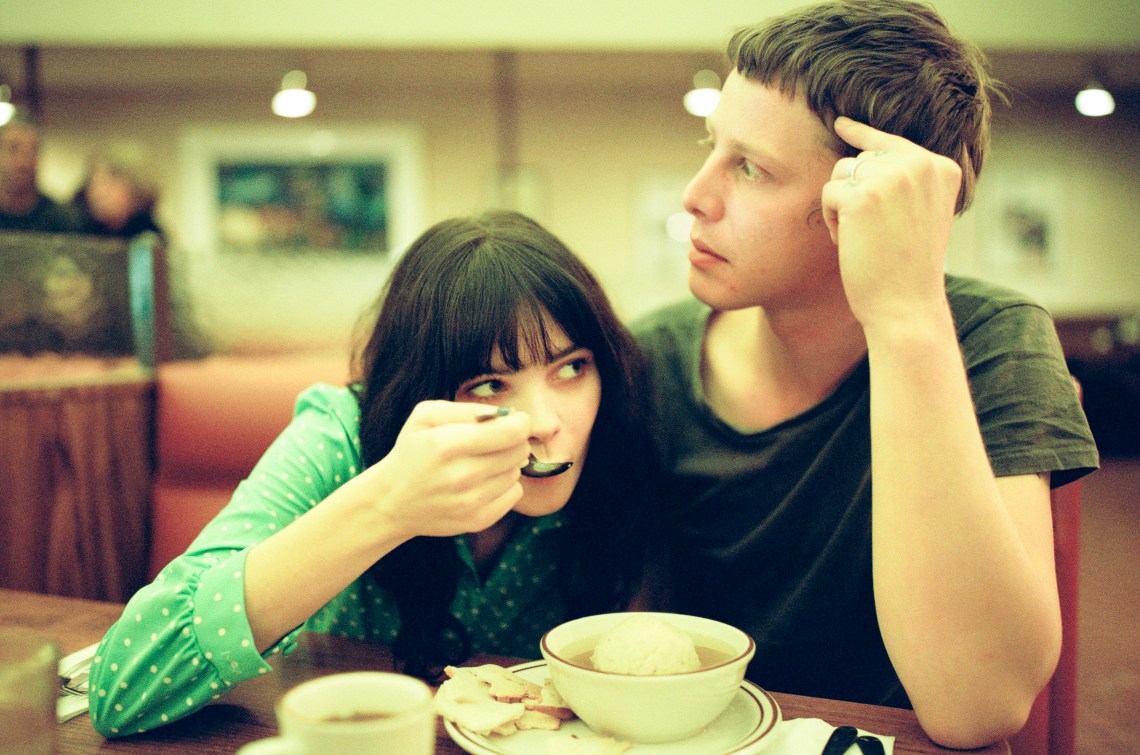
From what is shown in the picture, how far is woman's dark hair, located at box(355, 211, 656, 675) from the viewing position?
1.08m

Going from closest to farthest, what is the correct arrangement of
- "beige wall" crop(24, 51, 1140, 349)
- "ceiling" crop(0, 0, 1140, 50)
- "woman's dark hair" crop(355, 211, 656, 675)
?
"woman's dark hair" crop(355, 211, 656, 675), "ceiling" crop(0, 0, 1140, 50), "beige wall" crop(24, 51, 1140, 349)

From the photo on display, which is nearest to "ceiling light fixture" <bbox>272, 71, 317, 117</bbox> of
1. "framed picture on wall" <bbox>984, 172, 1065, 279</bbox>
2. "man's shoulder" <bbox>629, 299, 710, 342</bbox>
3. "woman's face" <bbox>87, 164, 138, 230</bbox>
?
"woman's face" <bbox>87, 164, 138, 230</bbox>

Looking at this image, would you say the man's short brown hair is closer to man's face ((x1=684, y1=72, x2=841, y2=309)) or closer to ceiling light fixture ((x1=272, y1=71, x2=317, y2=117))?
man's face ((x1=684, y1=72, x2=841, y2=309))

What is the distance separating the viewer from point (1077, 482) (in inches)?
45.0

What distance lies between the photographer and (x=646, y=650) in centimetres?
80

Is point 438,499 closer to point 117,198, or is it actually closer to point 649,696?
point 649,696

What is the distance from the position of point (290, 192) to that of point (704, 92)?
355cm

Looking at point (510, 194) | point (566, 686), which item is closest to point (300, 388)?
point (566, 686)

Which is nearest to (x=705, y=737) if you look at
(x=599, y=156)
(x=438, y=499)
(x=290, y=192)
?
(x=438, y=499)

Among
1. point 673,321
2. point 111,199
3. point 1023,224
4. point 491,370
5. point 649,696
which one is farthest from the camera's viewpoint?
point 1023,224

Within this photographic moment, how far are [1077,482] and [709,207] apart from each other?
632 mm

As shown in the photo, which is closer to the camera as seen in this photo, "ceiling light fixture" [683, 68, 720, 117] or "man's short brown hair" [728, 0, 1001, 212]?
"man's short brown hair" [728, 0, 1001, 212]

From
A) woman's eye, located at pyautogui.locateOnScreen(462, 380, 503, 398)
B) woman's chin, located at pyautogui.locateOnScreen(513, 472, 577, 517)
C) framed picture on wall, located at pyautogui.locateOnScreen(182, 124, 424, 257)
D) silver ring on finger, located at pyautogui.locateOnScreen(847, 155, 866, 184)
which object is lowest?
woman's chin, located at pyautogui.locateOnScreen(513, 472, 577, 517)

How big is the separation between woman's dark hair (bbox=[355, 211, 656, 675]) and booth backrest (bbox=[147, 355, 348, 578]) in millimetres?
753
